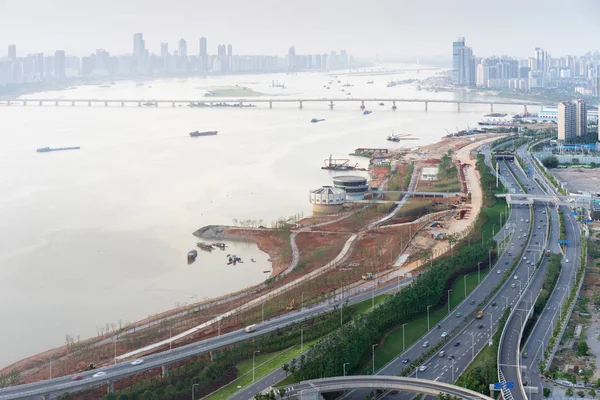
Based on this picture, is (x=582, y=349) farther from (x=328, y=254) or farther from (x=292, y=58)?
(x=292, y=58)

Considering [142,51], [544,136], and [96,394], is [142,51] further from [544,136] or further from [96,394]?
[96,394]

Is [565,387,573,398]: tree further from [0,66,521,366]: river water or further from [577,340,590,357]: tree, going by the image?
[0,66,521,366]: river water

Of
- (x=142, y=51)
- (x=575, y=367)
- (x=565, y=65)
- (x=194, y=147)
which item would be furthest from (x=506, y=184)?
(x=142, y=51)

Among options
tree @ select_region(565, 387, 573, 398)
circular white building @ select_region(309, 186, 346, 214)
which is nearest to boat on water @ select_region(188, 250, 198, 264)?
circular white building @ select_region(309, 186, 346, 214)

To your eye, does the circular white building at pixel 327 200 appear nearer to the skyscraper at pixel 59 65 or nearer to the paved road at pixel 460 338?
the paved road at pixel 460 338

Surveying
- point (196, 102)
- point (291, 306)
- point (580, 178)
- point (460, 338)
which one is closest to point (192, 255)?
point (291, 306)
